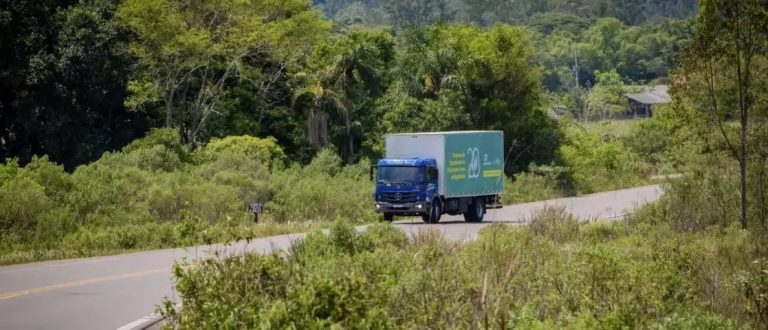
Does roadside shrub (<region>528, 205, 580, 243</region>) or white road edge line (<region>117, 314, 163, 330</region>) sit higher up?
white road edge line (<region>117, 314, 163, 330</region>)

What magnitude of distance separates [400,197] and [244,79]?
1914 centimetres

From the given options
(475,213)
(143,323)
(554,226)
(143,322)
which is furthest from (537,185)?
(143,323)

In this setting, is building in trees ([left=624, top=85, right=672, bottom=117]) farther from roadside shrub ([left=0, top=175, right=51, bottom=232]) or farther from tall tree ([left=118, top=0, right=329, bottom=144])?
roadside shrub ([left=0, top=175, right=51, bottom=232])

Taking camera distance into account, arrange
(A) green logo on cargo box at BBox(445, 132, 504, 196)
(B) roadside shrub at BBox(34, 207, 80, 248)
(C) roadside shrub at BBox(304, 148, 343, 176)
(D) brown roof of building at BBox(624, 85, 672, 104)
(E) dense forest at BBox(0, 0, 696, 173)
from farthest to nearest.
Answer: (D) brown roof of building at BBox(624, 85, 672, 104)
(C) roadside shrub at BBox(304, 148, 343, 176)
(E) dense forest at BBox(0, 0, 696, 173)
(A) green logo on cargo box at BBox(445, 132, 504, 196)
(B) roadside shrub at BBox(34, 207, 80, 248)

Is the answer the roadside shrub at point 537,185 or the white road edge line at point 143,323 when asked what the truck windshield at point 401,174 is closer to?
the roadside shrub at point 537,185

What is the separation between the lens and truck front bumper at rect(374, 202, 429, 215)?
41.7 m

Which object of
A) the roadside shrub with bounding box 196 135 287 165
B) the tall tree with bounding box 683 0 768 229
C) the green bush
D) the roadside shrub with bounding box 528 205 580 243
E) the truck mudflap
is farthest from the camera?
the roadside shrub with bounding box 196 135 287 165

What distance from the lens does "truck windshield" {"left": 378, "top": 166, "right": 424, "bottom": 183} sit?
4222 cm

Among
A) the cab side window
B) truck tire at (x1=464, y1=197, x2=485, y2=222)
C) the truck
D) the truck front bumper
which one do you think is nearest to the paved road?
the truck front bumper

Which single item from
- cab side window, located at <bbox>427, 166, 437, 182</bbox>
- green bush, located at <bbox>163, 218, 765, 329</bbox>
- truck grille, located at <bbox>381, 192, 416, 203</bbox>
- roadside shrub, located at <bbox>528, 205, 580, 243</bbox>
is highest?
green bush, located at <bbox>163, 218, 765, 329</bbox>

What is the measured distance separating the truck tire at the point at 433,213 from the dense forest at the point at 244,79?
15.3 meters

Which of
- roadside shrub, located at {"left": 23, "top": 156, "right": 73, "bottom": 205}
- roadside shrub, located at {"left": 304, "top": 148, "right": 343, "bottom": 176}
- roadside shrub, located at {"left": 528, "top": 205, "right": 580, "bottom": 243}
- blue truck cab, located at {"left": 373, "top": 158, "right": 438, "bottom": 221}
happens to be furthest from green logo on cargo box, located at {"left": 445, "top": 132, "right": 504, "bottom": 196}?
roadside shrub, located at {"left": 23, "top": 156, "right": 73, "bottom": 205}

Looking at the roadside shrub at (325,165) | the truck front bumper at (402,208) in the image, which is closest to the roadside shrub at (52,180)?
the truck front bumper at (402,208)

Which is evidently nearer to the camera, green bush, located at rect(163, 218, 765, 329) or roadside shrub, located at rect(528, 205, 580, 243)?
green bush, located at rect(163, 218, 765, 329)
